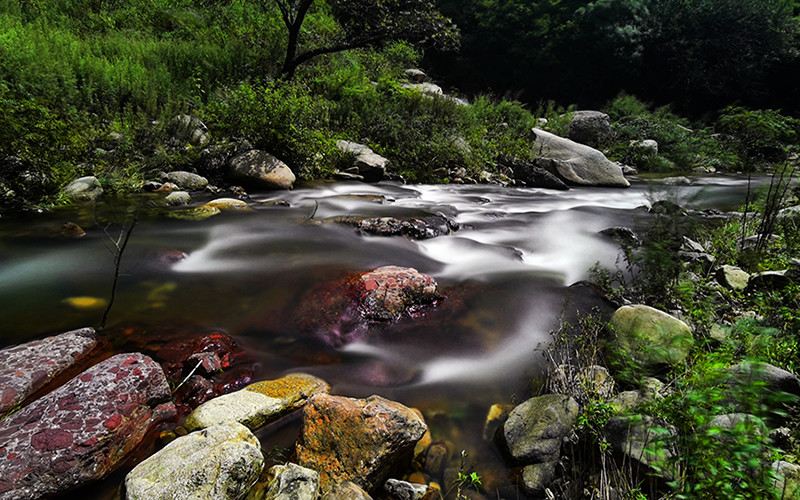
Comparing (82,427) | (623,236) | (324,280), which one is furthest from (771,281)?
(82,427)

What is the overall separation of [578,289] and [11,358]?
482cm

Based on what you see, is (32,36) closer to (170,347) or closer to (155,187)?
(155,187)

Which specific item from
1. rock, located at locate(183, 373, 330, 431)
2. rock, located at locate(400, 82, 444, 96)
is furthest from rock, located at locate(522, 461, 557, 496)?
rock, located at locate(400, 82, 444, 96)

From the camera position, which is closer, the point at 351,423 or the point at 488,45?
the point at 351,423

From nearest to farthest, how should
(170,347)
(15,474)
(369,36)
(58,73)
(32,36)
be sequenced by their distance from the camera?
(15,474) < (170,347) < (58,73) < (32,36) < (369,36)

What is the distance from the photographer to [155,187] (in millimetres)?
6922

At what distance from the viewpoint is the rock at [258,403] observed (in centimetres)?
221

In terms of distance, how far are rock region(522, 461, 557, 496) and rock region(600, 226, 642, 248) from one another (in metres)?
3.78

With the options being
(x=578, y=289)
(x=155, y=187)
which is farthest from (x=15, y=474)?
(x=155, y=187)

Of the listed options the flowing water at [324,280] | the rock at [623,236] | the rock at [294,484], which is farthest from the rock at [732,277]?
the rock at [294,484]

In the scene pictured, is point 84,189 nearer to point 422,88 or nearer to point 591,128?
point 422,88

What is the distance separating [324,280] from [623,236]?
4.42m

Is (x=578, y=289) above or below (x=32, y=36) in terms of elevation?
below

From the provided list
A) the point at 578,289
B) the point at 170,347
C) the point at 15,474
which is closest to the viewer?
the point at 15,474
